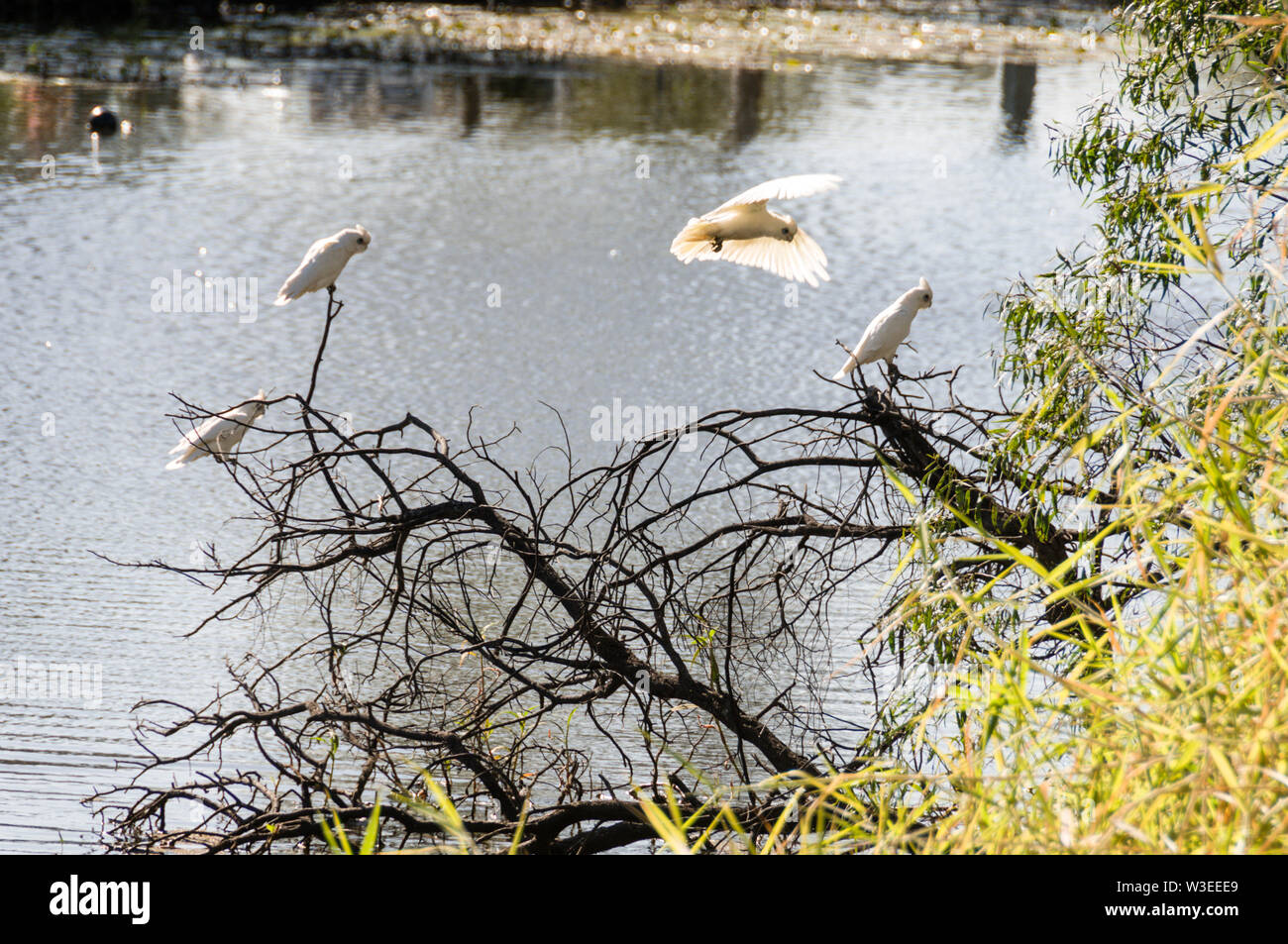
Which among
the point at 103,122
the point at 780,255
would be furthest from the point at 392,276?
the point at 780,255

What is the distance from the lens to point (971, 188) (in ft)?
49.2

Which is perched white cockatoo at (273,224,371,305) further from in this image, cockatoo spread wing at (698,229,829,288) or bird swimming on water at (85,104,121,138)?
bird swimming on water at (85,104,121,138)

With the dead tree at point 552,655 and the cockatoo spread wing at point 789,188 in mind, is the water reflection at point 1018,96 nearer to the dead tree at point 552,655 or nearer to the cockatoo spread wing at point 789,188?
the dead tree at point 552,655

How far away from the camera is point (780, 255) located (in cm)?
486

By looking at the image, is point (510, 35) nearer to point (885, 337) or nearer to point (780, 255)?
point (780, 255)

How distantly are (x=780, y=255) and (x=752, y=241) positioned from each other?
0.40 ft

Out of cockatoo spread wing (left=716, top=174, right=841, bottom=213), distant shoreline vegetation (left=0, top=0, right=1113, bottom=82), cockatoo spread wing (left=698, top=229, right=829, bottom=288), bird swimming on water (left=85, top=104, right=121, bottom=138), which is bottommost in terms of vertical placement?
cockatoo spread wing (left=698, top=229, right=829, bottom=288)

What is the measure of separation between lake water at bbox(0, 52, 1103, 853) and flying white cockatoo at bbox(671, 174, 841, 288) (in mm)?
811

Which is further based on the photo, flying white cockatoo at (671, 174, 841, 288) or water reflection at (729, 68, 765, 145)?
water reflection at (729, 68, 765, 145)

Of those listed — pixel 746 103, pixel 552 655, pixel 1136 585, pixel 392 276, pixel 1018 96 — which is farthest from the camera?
pixel 1018 96

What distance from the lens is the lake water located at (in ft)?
21.5

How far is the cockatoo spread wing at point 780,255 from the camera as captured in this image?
4.80 meters

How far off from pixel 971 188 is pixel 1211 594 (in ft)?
43.2

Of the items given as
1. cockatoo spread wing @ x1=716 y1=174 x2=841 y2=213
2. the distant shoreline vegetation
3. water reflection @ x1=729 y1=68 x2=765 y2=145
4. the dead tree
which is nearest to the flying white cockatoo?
cockatoo spread wing @ x1=716 y1=174 x2=841 y2=213
